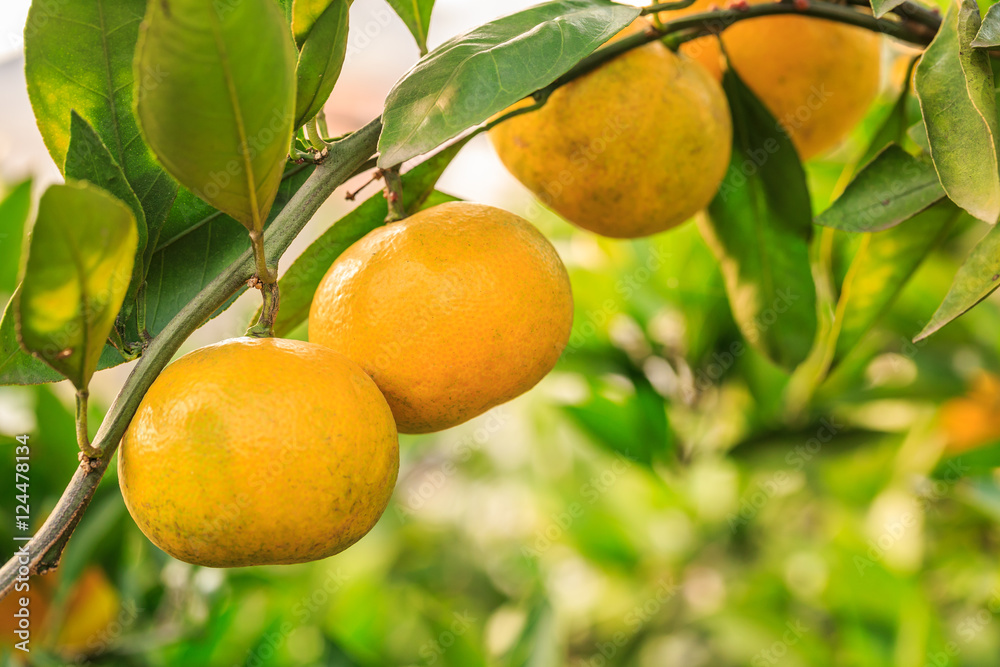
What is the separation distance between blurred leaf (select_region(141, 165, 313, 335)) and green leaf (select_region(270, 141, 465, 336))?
2.5 inches

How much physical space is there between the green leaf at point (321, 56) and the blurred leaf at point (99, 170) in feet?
0.34

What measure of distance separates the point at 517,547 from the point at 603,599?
266 millimetres

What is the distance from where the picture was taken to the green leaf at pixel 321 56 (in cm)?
43

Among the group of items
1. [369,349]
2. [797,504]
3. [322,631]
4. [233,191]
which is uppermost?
[233,191]

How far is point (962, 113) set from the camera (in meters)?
0.41

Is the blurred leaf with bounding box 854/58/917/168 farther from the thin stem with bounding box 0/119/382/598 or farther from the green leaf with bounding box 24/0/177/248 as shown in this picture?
the green leaf with bounding box 24/0/177/248

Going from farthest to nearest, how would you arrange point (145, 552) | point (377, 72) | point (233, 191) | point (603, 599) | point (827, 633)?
1. point (377, 72)
2. point (603, 599)
3. point (827, 633)
4. point (145, 552)
5. point (233, 191)

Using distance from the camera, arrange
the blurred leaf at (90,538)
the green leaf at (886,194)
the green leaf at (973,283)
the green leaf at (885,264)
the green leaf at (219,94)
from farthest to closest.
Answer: the blurred leaf at (90,538) < the green leaf at (885,264) < the green leaf at (886,194) < the green leaf at (973,283) < the green leaf at (219,94)

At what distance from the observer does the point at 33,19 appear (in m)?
0.42

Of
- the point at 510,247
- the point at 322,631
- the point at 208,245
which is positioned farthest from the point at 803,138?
the point at 322,631

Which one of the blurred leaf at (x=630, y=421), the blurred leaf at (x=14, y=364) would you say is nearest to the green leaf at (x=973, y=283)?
the blurred leaf at (x=14, y=364)

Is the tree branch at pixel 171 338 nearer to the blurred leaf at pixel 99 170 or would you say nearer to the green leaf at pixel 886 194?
the blurred leaf at pixel 99 170

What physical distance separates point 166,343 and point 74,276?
66mm

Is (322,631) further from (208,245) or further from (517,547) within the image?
(517,547)
